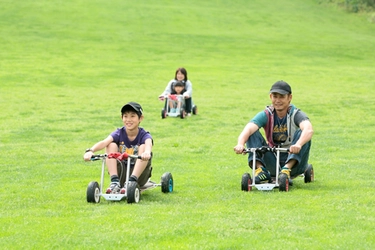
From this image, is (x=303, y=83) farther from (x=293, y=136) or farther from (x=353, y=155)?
(x=293, y=136)

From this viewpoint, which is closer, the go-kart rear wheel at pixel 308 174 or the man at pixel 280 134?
the man at pixel 280 134

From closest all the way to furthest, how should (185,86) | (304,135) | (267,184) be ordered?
(267,184)
(304,135)
(185,86)

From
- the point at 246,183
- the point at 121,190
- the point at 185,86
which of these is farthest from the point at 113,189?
the point at 185,86

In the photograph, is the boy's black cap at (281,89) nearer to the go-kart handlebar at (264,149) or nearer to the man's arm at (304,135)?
the man's arm at (304,135)

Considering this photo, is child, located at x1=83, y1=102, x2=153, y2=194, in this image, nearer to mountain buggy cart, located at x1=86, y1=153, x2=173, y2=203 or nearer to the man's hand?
mountain buggy cart, located at x1=86, y1=153, x2=173, y2=203

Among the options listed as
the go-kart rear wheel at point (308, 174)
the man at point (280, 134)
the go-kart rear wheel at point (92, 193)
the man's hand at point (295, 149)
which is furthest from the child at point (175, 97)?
the go-kart rear wheel at point (92, 193)

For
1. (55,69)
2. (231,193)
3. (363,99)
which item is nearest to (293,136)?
(231,193)

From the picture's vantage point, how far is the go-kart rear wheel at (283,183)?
10281 mm

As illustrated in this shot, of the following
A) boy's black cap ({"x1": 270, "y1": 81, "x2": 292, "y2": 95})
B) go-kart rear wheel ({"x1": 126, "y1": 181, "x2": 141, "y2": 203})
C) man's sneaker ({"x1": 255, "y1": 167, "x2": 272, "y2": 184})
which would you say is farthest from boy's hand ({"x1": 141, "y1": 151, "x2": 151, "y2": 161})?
boy's black cap ({"x1": 270, "y1": 81, "x2": 292, "y2": 95})

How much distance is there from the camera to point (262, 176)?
10.6 meters

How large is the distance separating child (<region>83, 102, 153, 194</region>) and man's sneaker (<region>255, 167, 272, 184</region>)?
5.01 ft

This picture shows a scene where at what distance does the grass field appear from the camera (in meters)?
7.89

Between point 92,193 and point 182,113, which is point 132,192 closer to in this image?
point 92,193

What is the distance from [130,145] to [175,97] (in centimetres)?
1142
